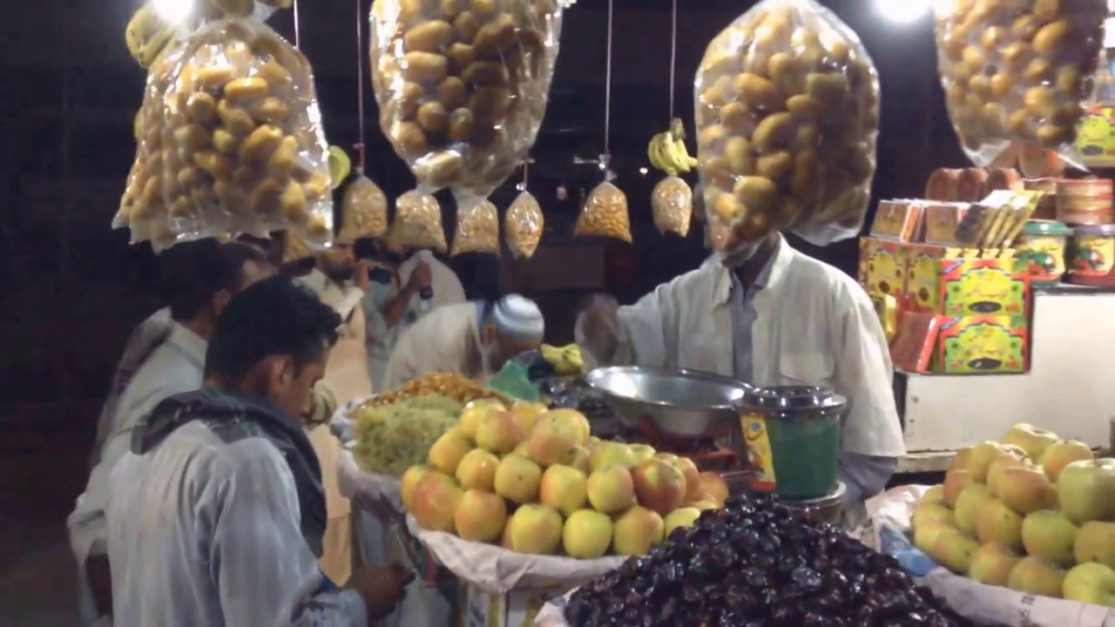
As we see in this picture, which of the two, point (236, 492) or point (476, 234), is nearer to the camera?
point (236, 492)

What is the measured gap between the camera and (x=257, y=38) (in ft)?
4.56

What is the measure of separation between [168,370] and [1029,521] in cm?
179

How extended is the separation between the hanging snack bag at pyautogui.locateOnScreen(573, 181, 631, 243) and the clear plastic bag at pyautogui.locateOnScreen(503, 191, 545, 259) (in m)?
0.20

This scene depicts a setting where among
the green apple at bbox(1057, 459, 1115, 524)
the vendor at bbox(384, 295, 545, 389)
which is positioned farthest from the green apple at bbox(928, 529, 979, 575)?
the vendor at bbox(384, 295, 545, 389)

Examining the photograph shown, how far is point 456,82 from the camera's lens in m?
1.11

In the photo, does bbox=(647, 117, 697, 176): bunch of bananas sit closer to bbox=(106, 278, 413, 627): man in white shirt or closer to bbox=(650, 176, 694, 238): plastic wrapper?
bbox=(650, 176, 694, 238): plastic wrapper

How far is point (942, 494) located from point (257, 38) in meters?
1.31

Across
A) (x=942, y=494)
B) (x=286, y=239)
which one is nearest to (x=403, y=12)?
(x=942, y=494)

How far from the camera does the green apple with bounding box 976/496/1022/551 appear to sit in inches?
63.3

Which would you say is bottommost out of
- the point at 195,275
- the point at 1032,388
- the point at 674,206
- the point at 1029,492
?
the point at 1032,388

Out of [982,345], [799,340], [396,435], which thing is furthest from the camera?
[982,345]

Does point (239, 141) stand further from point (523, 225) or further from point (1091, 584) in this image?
point (523, 225)

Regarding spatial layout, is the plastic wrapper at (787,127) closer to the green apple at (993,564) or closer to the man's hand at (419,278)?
the green apple at (993,564)

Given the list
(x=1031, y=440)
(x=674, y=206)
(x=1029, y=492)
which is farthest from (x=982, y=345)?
(x=1029, y=492)
